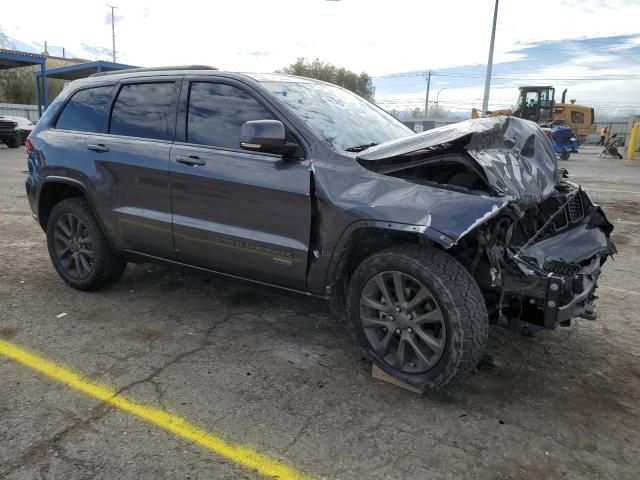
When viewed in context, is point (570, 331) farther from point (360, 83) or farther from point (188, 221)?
point (360, 83)

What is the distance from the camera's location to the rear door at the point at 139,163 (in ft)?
13.0

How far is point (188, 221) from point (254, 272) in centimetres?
65

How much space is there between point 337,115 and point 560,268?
1798mm

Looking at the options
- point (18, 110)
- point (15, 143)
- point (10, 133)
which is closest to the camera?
point (10, 133)

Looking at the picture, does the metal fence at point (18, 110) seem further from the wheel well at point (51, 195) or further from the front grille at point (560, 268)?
the front grille at point (560, 268)

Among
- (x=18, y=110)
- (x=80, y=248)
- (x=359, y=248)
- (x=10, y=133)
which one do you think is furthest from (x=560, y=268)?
(x=18, y=110)

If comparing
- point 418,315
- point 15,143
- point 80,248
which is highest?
point 418,315

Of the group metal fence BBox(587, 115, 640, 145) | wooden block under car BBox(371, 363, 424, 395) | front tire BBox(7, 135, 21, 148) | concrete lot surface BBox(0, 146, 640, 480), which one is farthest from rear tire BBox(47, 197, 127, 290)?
metal fence BBox(587, 115, 640, 145)

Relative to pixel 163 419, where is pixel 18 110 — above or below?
above

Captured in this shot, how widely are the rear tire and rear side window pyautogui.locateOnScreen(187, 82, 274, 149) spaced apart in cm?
131

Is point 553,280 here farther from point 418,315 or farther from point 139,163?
point 139,163

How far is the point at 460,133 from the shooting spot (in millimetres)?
3076

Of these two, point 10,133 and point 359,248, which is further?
point 10,133

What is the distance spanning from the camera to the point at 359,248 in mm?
3301
